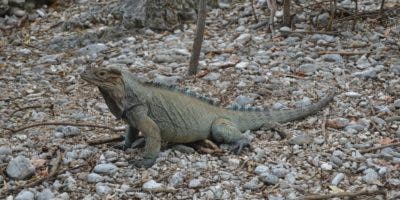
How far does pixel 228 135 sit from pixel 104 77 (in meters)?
1.31

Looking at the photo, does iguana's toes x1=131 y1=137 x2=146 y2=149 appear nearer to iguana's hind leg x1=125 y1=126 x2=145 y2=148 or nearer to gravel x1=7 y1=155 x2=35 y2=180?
iguana's hind leg x1=125 y1=126 x2=145 y2=148

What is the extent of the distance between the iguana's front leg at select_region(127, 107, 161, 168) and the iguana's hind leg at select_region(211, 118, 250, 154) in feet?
2.16

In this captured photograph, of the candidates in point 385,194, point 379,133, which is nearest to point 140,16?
point 379,133

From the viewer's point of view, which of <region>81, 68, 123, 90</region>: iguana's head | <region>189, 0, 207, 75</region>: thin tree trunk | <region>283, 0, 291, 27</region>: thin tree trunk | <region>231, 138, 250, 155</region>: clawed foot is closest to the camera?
<region>81, 68, 123, 90</region>: iguana's head

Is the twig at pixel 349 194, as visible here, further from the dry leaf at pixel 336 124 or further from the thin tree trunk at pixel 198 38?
the thin tree trunk at pixel 198 38

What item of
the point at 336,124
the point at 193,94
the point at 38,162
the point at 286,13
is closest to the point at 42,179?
the point at 38,162

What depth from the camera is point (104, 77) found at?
5.05 metres

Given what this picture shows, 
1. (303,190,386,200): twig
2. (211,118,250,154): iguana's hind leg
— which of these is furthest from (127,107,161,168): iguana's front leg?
(303,190,386,200): twig

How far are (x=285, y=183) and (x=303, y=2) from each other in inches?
209

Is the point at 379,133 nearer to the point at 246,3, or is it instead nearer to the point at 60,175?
the point at 60,175

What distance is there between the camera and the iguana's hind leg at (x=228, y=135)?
564cm

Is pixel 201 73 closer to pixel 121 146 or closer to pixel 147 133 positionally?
pixel 121 146

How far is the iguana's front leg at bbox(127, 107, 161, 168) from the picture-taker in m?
5.23

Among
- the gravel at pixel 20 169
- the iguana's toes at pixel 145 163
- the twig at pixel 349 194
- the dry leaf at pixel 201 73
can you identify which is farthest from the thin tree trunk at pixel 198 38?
the twig at pixel 349 194
